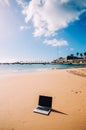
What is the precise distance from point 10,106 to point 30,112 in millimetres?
1347

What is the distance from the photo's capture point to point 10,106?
7027 millimetres

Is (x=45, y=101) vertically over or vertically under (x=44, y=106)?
over

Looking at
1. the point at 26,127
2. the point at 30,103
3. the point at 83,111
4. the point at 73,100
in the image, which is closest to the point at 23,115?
the point at 26,127

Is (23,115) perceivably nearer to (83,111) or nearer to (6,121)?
(6,121)

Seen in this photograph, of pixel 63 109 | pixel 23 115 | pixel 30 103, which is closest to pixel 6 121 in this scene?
pixel 23 115

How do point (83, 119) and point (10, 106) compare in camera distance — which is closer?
point (83, 119)

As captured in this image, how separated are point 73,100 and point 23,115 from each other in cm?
335

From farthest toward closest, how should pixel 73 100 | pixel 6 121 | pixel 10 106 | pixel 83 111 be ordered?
1. pixel 73 100
2. pixel 10 106
3. pixel 83 111
4. pixel 6 121

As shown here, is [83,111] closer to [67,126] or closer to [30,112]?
[67,126]

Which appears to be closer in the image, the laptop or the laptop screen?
the laptop

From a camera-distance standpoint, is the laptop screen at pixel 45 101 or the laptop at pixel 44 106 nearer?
the laptop at pixel 44 106

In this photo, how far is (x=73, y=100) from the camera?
26.4ft

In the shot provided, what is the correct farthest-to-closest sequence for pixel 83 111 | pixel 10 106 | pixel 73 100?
pixel 73 100 < pixel 10 106 < pixel 83 111

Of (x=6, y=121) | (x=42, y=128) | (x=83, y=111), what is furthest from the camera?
(x=83, y=111)
